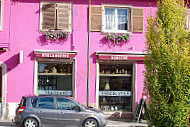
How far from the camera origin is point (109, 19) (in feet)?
52.6

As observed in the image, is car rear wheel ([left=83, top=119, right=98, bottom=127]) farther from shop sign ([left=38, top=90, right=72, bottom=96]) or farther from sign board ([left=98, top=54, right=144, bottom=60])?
sign board ([left=98, top=54, right=144, bottom=60])

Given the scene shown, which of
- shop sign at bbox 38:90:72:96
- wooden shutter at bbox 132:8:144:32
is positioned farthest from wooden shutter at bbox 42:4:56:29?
wooden shutter at bbox 132:8:144:32

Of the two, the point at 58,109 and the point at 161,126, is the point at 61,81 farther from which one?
the point at 161,126

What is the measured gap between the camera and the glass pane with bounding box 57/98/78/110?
11920 millimetres

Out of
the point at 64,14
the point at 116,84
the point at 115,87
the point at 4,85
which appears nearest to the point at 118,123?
the point at 115,87

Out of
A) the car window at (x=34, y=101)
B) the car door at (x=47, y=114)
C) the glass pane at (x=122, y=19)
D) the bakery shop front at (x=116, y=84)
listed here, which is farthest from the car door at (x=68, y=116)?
the glass pane at (x=122, y=19)

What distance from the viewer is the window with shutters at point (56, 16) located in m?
15.5

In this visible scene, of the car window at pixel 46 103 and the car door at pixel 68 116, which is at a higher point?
the car window at pixel 46 103

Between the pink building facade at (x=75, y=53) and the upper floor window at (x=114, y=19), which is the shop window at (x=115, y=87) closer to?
the pink building facade at (x=75, y=53)

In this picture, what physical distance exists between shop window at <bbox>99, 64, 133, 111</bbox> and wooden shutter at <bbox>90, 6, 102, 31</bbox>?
2.09 meters

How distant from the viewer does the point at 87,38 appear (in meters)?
15.7

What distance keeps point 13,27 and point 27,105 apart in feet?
17.3

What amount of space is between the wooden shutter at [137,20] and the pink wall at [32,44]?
0.33m

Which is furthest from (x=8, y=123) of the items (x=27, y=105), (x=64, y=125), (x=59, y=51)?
(x=59, y=51)
